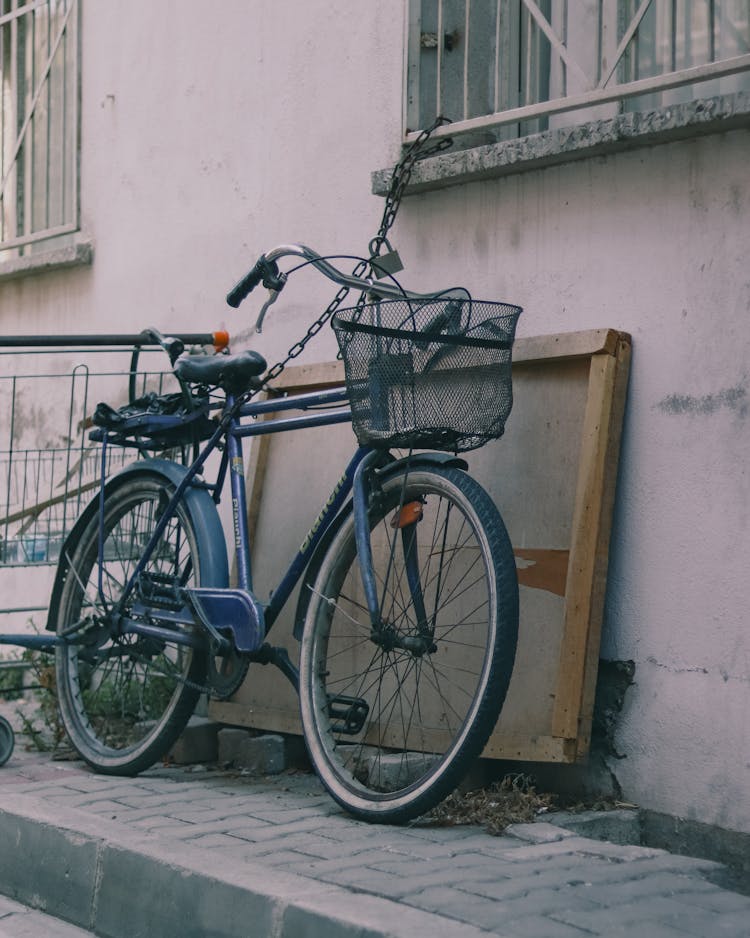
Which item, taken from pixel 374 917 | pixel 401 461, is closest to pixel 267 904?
pixel 374 917

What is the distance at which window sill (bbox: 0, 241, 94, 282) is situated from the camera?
652 cm

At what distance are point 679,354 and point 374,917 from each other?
6.04 feet

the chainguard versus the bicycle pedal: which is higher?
the chainguard

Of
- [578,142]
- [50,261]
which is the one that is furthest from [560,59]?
[50,261]

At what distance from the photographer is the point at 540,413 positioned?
4.21m

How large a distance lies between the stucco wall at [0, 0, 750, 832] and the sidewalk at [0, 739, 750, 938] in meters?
0.57

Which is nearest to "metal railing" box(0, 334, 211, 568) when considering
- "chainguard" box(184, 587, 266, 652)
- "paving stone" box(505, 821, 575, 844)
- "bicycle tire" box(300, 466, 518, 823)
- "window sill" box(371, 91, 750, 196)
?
"chainguard" box(184, 587, 266, 652)

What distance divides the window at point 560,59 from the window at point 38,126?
7.97ft

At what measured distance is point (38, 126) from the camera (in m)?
7.09

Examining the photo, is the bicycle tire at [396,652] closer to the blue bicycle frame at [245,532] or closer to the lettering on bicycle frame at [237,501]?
the blue bicycle frame at [245,532]

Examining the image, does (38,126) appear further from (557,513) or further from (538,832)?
(538,832)

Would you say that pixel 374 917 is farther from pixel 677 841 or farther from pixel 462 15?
pixel 462 15

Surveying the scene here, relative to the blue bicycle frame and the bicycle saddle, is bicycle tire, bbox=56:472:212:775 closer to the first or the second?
the blue bicycle frame

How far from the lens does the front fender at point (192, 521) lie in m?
4.52
